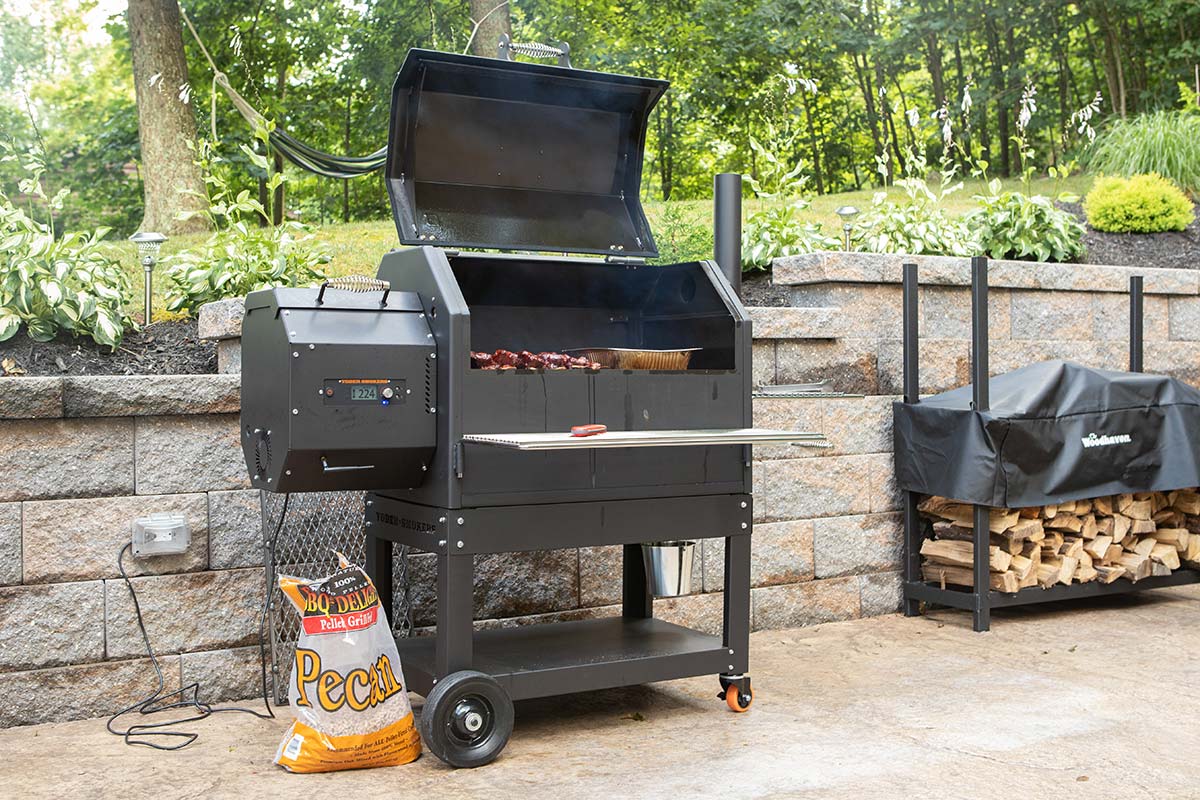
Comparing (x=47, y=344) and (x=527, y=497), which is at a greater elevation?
(x=47, y=344)

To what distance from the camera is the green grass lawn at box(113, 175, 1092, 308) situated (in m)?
5.82

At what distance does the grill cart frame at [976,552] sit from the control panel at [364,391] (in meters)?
2.44

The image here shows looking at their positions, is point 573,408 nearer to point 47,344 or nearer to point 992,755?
point 992,755

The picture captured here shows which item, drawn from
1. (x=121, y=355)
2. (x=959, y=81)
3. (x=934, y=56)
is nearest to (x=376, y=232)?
(x=121, y=355)

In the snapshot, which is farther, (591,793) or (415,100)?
(415,100)

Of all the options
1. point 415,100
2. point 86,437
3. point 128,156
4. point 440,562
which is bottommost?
point 440,562

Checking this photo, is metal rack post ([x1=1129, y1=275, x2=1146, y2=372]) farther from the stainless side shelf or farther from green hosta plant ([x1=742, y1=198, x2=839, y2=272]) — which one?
the stainless side shelf

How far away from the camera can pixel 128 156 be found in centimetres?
1277

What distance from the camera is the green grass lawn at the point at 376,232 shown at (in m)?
5.82

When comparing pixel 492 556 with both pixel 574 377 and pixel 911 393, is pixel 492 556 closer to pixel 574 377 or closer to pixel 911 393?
pixel 574 377

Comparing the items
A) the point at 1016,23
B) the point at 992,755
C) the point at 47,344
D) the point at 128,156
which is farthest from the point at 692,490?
the point at 1016,23

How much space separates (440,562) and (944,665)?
1.96 meters

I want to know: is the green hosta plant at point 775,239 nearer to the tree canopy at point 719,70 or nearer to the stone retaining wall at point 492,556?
the stone retaining wall at point 492,556

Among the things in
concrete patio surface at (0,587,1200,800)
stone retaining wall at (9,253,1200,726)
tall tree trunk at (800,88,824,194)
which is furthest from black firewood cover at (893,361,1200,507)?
tall tree trunk at (800,88,824,194)
